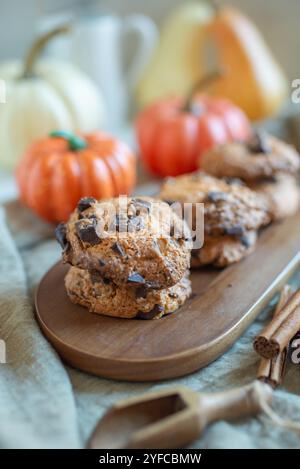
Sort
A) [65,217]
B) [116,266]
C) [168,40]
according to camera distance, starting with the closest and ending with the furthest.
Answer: [116,266] → [65,217] → [168,40]

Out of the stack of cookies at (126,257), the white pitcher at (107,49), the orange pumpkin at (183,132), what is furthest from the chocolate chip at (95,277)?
the white pitcher at (107,49)

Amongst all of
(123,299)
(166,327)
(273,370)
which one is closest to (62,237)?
(123,299)

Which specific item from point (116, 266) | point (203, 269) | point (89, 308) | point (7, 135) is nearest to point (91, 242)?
point (116, 266)

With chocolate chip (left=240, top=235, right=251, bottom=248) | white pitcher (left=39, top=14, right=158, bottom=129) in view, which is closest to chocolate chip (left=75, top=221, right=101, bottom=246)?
chocolate chip (left=240, top=235, right=251, bottom=248)

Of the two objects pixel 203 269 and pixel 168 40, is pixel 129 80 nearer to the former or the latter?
pixel 168 40

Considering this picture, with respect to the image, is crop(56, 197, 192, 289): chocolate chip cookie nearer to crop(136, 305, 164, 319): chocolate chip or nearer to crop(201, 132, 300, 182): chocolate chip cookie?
crop(136, 305, 164, 319): chocolate chip

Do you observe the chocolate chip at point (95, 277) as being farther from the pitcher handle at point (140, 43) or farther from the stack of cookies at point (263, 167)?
the pitcher handle at point (140, 43)
